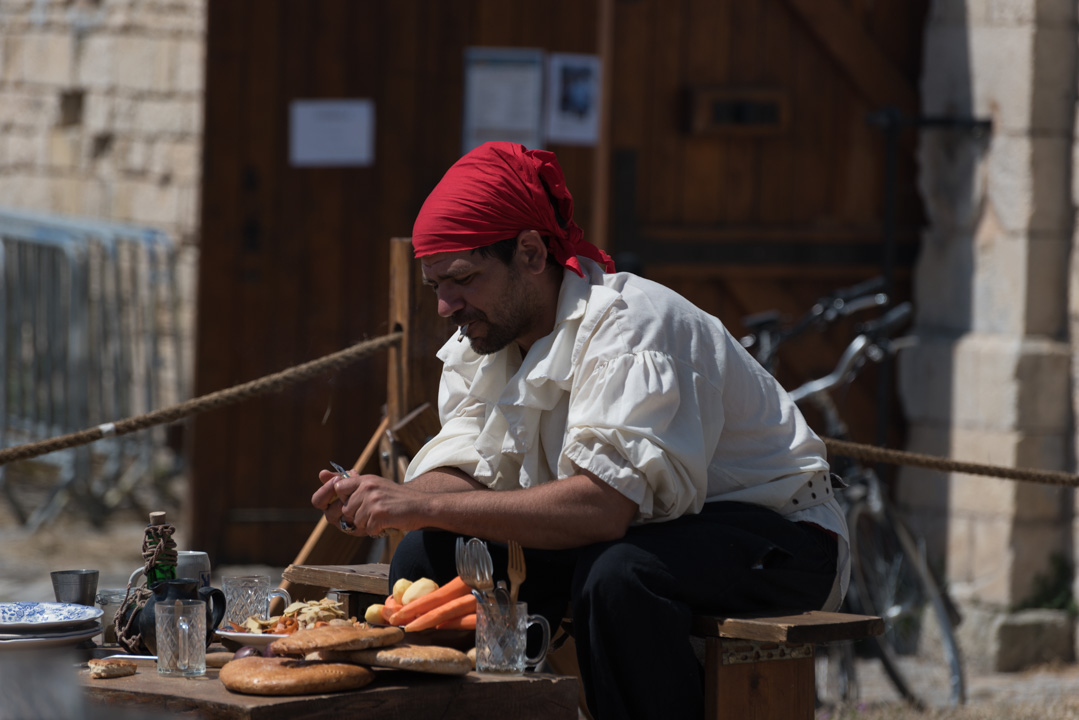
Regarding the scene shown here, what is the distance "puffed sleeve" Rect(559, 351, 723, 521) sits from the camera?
9.17 feet

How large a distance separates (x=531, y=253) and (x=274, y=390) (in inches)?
45.5

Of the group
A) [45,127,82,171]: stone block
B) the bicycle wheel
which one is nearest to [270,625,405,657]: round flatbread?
the bicycle wheel

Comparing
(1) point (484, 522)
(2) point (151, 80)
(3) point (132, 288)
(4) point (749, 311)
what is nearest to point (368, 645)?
(1) point (484, 522)

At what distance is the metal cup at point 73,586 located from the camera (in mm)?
3059

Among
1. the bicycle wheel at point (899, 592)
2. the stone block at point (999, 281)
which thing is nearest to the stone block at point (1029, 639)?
the bicycle wheel at point (899, 592)

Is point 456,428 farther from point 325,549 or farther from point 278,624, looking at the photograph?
point 325,549

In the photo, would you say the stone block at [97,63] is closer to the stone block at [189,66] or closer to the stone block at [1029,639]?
the stone block at [189,66]

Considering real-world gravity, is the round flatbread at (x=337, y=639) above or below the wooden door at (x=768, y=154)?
below

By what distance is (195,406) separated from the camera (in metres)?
3.94

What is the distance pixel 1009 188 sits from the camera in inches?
226

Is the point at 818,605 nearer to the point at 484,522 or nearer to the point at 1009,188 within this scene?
the point at 484,522

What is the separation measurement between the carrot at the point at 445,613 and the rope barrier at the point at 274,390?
50.4 inches

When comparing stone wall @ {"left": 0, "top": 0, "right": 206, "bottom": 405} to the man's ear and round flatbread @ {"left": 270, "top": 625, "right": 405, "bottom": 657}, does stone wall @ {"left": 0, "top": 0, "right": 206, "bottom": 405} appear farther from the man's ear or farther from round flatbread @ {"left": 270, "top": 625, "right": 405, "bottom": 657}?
round flatbread @ {"left": 270, "top": 625, "right": 405, "bottom": 657}

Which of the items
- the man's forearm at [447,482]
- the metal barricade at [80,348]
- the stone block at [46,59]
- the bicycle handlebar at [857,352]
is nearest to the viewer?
the man's forearm at [447,482]
